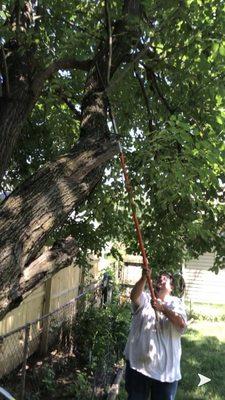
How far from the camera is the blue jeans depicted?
4918 mm

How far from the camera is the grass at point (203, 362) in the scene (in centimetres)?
752

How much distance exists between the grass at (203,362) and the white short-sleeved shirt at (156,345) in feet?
6.72

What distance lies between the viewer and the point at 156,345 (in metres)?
4.95

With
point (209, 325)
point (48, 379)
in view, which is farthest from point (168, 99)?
point (209, 325)

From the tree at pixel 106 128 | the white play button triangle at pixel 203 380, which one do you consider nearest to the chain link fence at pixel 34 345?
the tree at pixel 106 128

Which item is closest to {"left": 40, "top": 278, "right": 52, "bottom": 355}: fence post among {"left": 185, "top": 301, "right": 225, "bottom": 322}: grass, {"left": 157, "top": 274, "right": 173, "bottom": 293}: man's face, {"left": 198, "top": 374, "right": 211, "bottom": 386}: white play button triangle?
{"left": 198, "top": 374, "right": 211, "bottom": 386}: white play button triangle

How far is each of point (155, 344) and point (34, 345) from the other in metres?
3.69

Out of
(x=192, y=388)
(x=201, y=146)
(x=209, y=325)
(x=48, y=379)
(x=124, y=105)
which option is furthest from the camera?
(x=209, y=325)

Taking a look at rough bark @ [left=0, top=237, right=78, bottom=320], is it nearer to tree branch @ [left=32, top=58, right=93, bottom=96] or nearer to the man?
tree branch @ [left=32, top=58, right=93, bottom=96]

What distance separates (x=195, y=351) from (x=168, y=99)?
6493 mm

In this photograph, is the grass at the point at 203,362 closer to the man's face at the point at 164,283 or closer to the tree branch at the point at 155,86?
the man's face at the point at 164,283

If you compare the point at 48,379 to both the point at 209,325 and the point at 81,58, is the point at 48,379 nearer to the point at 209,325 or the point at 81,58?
the point at 81,58

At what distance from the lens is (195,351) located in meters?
10.3

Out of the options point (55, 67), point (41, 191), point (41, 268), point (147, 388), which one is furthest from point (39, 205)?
point (147, 388)
